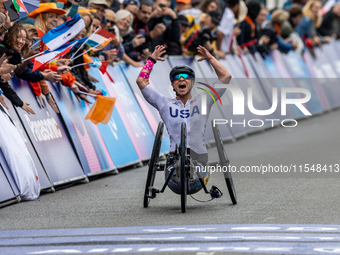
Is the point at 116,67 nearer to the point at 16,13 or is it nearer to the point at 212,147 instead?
the point at 212,147

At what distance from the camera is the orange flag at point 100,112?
10.7 metres

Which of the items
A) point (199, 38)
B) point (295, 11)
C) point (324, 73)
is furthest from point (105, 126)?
point (324, 73)

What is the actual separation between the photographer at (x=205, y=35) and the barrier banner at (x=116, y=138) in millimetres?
3621

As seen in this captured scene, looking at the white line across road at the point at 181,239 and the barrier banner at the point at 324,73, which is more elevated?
the white line across road at the point at 181,239


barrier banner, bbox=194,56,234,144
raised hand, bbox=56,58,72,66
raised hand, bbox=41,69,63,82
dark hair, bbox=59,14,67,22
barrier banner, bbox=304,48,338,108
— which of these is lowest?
barrier banner, bbox=304,48,338,108

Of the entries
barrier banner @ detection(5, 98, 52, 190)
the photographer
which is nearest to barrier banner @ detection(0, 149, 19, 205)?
barrier banner @ detection(5, 98, 52, 190)

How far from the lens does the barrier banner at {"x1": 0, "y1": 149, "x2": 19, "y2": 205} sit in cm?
825

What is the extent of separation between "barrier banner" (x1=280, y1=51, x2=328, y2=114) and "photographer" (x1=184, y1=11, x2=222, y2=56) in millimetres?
4590

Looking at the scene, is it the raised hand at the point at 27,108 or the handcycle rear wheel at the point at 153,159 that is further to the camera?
the raised hand at the point at 27,108

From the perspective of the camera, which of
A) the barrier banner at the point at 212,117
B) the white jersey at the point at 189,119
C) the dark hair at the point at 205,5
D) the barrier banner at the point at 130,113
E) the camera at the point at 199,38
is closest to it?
the white jersey at the point at 189,119

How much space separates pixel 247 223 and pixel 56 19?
4.82 m

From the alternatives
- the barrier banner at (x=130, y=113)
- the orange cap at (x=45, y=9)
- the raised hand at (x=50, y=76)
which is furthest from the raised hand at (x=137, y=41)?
the raised hand at (x=50, y=76)

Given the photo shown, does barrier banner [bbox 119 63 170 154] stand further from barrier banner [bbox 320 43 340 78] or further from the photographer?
barrier banner [bbox 320 43 340 78]

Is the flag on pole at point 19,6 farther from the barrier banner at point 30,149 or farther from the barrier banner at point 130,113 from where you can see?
the barrier banner at point 130,113
